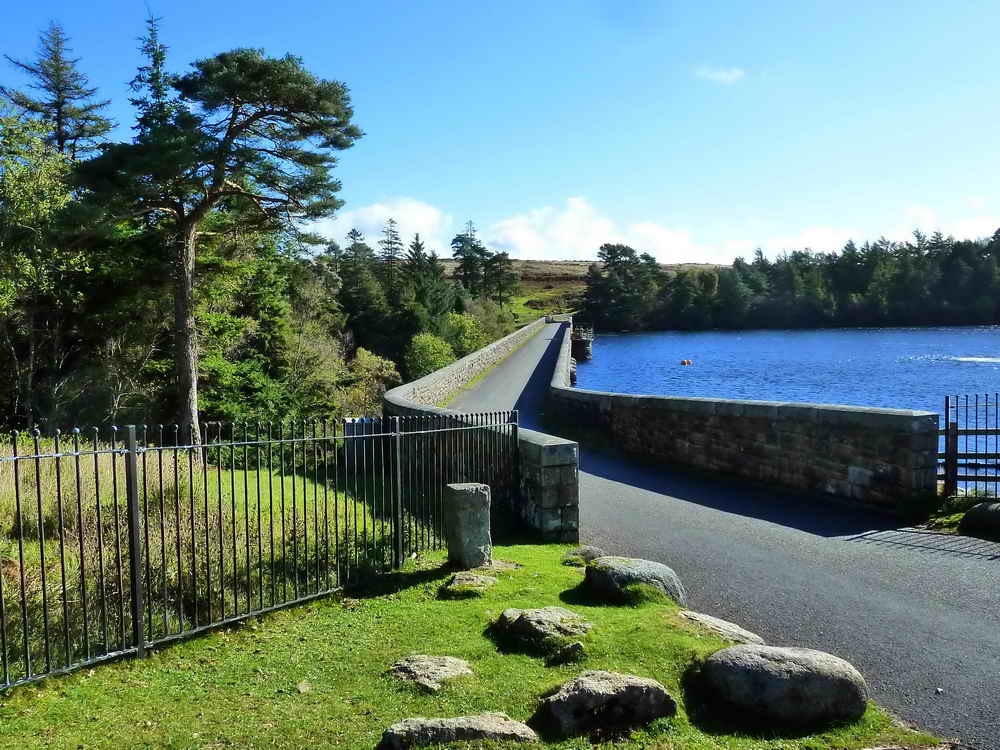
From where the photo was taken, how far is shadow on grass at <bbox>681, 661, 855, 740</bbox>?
3986 mm

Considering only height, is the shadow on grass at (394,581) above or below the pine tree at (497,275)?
below

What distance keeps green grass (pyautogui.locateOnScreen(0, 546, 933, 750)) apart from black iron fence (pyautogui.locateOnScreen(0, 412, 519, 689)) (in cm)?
35

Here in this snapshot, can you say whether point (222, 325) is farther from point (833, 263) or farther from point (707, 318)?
point (833, 263)

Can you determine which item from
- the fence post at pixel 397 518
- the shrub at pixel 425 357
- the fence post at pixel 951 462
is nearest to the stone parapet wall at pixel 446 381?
the shrub at pixel 425 357

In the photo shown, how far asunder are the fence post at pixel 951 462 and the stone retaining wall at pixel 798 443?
0.17m

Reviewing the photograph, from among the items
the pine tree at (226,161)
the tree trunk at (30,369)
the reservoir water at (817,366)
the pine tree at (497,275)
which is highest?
the pine tree at (497,275)

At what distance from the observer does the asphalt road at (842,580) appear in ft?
15.4

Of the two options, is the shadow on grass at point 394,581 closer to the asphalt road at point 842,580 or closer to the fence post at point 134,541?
the fence post at point 134,541

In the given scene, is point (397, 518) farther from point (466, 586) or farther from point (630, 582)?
point (630, 582)

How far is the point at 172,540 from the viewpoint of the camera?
6949 mm

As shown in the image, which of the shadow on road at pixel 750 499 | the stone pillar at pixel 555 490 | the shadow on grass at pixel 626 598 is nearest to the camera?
the shadow on grass at pixel 626 598

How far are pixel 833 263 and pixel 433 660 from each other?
120 m

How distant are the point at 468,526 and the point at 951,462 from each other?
253 inches

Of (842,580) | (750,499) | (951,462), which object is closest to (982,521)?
(951,462)
